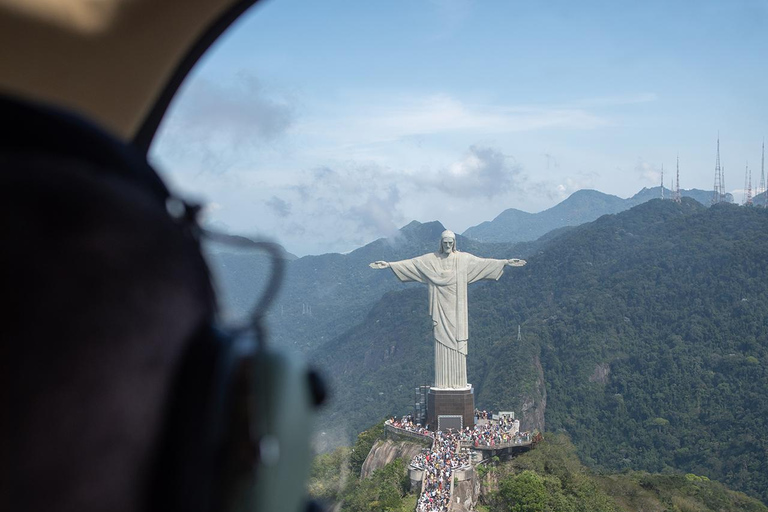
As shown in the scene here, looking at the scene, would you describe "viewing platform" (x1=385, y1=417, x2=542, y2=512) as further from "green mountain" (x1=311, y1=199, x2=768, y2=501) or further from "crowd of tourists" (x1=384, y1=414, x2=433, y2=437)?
"green mountain" (x1=311, y1=199, x2=768, y2=501)

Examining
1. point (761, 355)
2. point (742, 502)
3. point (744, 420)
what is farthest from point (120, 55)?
point (761, 355)

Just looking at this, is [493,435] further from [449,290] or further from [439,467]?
[449,290]

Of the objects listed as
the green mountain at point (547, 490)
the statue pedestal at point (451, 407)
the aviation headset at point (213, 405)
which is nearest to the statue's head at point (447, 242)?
the statue pedestal at point (451, 407)

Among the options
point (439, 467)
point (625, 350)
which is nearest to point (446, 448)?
point (439, 467)

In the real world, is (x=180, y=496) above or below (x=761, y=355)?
above

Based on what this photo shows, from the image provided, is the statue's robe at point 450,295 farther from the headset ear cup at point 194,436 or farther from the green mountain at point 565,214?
the green mountain at point 565,214

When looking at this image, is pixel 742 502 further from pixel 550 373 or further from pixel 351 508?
pixel 550 373
